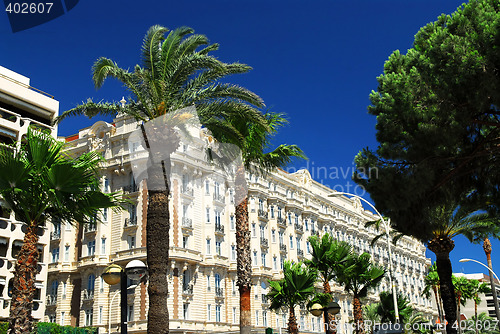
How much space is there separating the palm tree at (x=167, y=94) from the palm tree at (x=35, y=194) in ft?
7.75

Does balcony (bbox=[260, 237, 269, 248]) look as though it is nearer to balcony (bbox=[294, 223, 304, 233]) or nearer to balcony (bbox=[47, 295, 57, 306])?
balcony (bbox=[294, 223, 304, 233])

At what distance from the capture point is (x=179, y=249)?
4462 cm

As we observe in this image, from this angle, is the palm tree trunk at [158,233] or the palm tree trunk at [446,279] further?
the palm tree trunk at [446,279]

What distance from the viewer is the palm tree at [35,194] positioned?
17.0 metres

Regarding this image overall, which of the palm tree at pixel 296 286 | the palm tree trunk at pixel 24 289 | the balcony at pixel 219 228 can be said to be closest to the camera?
the palm tree trunk at pixel 24 289

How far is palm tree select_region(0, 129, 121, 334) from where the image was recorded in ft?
55.9

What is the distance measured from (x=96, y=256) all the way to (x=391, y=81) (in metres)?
36.5

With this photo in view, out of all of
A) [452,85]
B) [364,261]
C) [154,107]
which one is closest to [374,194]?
[452,85]

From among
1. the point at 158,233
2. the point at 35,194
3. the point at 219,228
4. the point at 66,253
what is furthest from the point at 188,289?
the point at 158,233

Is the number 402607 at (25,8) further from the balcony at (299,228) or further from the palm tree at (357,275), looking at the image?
the balcony at (299,228)

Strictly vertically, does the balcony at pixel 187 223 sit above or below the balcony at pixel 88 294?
above

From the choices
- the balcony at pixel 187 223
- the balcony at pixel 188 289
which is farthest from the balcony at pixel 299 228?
the balcony at pixel 188 289

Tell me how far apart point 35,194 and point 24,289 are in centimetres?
317

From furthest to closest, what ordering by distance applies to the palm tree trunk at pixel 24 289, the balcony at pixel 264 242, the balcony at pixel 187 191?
the balcony at pixel 264 242 < the balcony at pixel 187 191 < the palm tree trunk at pixel 24 289
